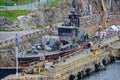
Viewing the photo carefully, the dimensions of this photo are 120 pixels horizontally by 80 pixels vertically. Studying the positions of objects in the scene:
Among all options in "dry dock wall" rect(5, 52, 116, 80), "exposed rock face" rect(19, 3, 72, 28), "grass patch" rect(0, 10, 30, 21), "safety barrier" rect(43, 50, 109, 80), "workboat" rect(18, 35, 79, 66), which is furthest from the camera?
"exposed rock face" rect(19, 3, 72, 28)

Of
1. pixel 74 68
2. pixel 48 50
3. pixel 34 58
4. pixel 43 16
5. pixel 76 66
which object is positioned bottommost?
pixel 74 68

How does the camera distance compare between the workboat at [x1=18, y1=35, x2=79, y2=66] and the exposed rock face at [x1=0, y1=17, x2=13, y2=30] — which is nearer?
the workboat at [x1=18, y1=35, x2=79, y2=66]

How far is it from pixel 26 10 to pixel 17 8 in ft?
6.54

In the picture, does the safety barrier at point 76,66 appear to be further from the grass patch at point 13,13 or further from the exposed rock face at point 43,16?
the grass patch at point 13,13

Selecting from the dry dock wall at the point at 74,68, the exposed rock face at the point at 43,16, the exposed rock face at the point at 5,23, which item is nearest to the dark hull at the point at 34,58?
the dry dock wall at the point at 74,68

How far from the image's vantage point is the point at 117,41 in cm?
11331

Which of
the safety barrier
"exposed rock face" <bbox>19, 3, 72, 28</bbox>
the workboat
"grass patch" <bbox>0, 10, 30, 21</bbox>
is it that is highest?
"grass patch" <bbox>0, 10, 30, 21</bbox>

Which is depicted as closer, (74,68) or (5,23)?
(74,68)

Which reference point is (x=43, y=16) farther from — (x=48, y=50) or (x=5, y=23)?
(x=48, y=50)

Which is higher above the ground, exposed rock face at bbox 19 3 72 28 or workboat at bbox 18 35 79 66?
exposed rock face at bbox 19 3 72 28

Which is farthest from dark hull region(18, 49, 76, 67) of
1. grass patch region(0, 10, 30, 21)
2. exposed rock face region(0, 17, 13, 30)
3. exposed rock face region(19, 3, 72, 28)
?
grass patch region(0, 10, 30, 21)

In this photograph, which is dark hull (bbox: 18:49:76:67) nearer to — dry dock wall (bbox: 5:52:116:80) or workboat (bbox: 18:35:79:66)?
workboat (bbox: 18:35:79:66)

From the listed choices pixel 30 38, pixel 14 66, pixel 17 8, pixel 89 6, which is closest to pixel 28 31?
pixel 30 38

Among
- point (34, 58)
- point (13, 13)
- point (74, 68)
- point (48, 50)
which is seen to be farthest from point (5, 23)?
point (74, 68)
